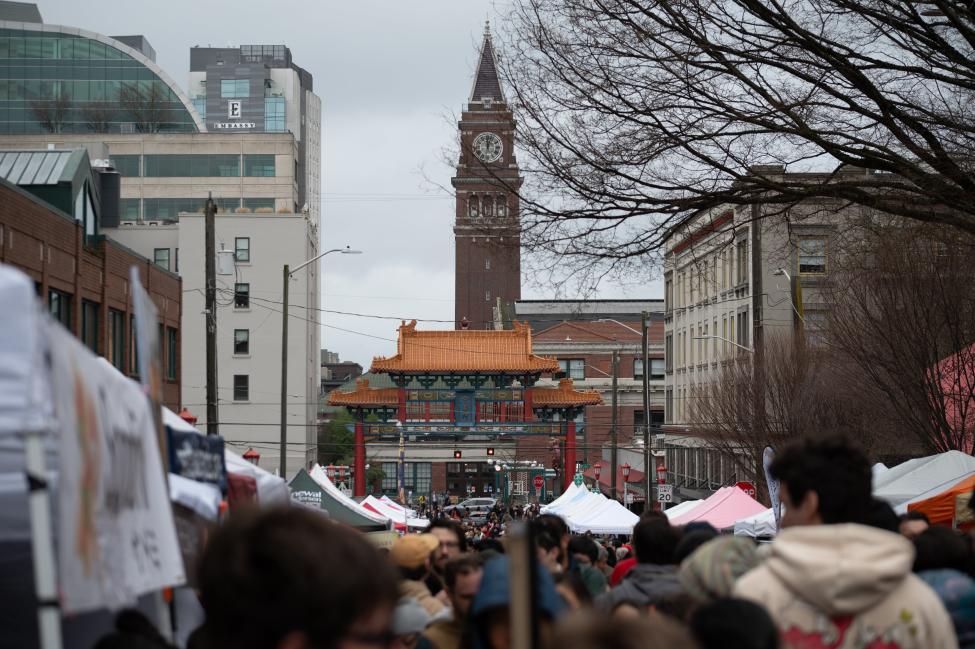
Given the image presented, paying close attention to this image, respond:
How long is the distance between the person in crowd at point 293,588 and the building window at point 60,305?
24.8m

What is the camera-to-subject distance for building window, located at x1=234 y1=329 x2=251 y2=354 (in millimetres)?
67125

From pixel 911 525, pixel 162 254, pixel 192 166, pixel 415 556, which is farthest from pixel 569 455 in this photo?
pixel 911 525

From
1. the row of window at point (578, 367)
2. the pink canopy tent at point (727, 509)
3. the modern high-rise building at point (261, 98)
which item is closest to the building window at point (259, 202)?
the row of window at point (578, 367)

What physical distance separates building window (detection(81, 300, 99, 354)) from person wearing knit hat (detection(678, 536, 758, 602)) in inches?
1011

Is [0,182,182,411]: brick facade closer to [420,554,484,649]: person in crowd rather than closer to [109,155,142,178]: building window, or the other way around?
[420,554,484,649]: person in crowd

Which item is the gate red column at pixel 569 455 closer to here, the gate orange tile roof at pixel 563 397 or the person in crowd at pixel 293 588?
the gate orange tile roof at pixel 563 397

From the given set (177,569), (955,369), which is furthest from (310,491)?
(177,569)

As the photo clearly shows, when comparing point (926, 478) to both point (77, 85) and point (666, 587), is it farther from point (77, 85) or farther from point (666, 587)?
point (77, 85)

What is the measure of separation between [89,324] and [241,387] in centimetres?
3717

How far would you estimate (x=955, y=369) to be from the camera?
24.1 meters

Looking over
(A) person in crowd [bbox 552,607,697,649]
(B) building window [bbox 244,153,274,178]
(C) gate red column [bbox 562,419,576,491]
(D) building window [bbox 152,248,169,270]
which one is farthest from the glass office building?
(A) person in crowd [bbox 552,607,697,649]

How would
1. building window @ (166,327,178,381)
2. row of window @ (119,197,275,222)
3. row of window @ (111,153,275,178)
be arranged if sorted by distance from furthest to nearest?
row of window @ (119,197,275,222) → row of window @ (111,153,275,178) → building window @ (166,327,178,381)

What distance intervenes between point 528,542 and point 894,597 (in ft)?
6.37

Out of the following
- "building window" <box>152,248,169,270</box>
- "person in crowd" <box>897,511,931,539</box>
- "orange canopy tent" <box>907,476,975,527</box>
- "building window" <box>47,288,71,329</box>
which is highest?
"building window" <box>152,248,169,270</box>
